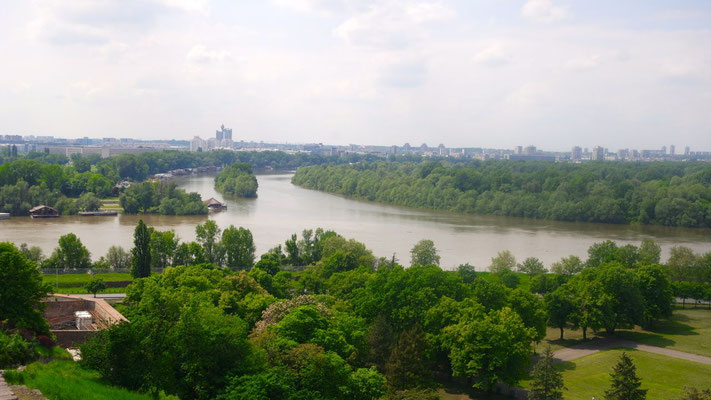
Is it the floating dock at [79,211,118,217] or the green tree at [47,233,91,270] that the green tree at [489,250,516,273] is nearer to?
the green tree at [47,233,91,270]

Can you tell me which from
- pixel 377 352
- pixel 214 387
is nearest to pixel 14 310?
pixel 214 387

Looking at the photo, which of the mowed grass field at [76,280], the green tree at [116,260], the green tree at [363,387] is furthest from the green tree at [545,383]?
the green tree at [116,260]

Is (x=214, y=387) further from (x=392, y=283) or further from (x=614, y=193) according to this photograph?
(x=614, y=193)

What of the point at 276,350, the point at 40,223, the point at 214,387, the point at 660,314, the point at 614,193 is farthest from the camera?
the point at 614,193

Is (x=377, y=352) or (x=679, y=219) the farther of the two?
(x=679, y=219)

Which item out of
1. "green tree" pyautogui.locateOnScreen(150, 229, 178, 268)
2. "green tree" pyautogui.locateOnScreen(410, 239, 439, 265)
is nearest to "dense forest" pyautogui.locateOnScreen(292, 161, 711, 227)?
"green tree" pyautogui.locateOnScreen(410, 239, 439, 265)

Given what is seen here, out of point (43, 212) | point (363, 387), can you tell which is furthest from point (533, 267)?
point (43, 212)

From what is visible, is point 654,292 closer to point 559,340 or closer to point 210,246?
point 559,340
